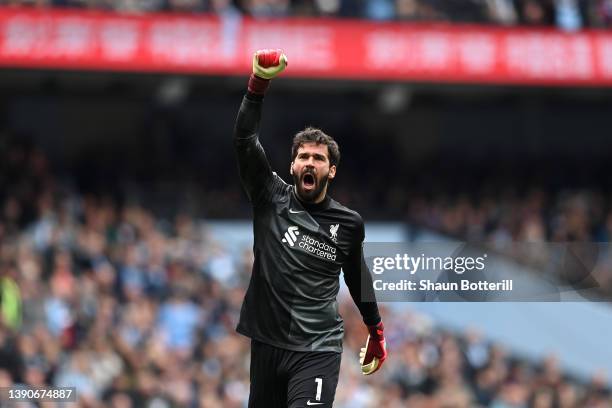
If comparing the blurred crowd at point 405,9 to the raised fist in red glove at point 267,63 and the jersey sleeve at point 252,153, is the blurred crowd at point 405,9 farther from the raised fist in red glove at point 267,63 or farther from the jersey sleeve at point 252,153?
the raised fist in red glove at point 267,63

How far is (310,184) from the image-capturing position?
6410mm

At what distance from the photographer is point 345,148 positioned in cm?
2131

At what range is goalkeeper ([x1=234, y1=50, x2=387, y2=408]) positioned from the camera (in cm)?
638

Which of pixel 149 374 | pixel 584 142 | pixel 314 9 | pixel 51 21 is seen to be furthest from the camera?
pixel 584 142

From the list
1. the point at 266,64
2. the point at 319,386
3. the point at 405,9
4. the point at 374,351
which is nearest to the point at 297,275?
the point at 319,386

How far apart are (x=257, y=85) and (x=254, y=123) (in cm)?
19

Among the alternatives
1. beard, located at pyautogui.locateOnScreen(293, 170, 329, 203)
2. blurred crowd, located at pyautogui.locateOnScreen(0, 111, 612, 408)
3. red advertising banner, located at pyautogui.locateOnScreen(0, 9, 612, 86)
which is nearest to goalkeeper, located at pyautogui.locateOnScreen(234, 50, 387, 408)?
beard, located at pyautogui.locateOnScreen(293, 170, 329, 203)

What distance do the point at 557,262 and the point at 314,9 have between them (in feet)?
35.7

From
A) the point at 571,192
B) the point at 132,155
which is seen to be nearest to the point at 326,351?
the point at 132,155

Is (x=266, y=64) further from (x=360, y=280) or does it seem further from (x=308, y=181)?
(x=360, y=280)

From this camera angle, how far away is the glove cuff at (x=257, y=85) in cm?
618

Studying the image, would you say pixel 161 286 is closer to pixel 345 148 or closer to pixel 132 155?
pixel 132 155

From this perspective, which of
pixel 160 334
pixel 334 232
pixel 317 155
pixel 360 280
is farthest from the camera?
pixel 160 334

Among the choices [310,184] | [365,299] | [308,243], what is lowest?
[365,299]
